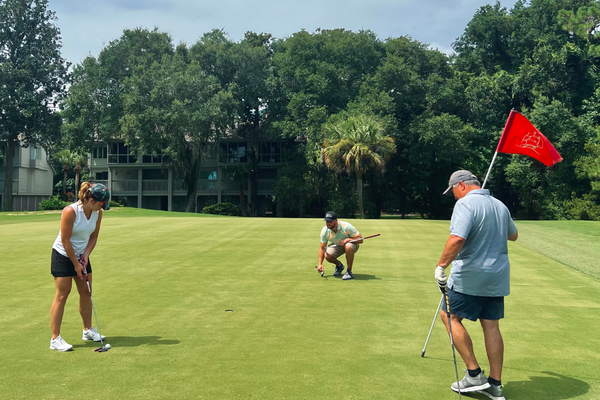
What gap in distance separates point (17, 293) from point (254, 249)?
7483 millimetres

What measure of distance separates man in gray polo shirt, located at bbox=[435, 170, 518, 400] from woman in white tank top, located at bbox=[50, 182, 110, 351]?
430cm

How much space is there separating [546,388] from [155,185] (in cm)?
5753

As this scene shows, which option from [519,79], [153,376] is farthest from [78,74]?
[153,376]

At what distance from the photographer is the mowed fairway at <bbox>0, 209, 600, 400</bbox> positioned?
545 centimetres

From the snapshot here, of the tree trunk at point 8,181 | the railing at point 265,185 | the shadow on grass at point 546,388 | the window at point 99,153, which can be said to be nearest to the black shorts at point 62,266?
the shadow on grass at point 546,388

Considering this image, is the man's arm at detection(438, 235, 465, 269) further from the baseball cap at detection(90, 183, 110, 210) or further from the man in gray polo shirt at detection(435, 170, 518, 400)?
the baseball cap at detection(90, 183, 110, 210)

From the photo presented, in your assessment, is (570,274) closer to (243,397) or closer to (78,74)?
(243,397)

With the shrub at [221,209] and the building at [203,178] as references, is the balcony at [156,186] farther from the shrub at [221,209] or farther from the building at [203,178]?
the shrub at [221,209]

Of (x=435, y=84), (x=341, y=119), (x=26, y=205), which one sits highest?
(x=435, y=84)

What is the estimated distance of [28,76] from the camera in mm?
55500

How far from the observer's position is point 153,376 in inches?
223

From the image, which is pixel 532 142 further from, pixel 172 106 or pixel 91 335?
pixel 172 106

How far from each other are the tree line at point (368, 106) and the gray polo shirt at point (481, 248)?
38.6 m

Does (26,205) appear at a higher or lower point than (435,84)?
lower
